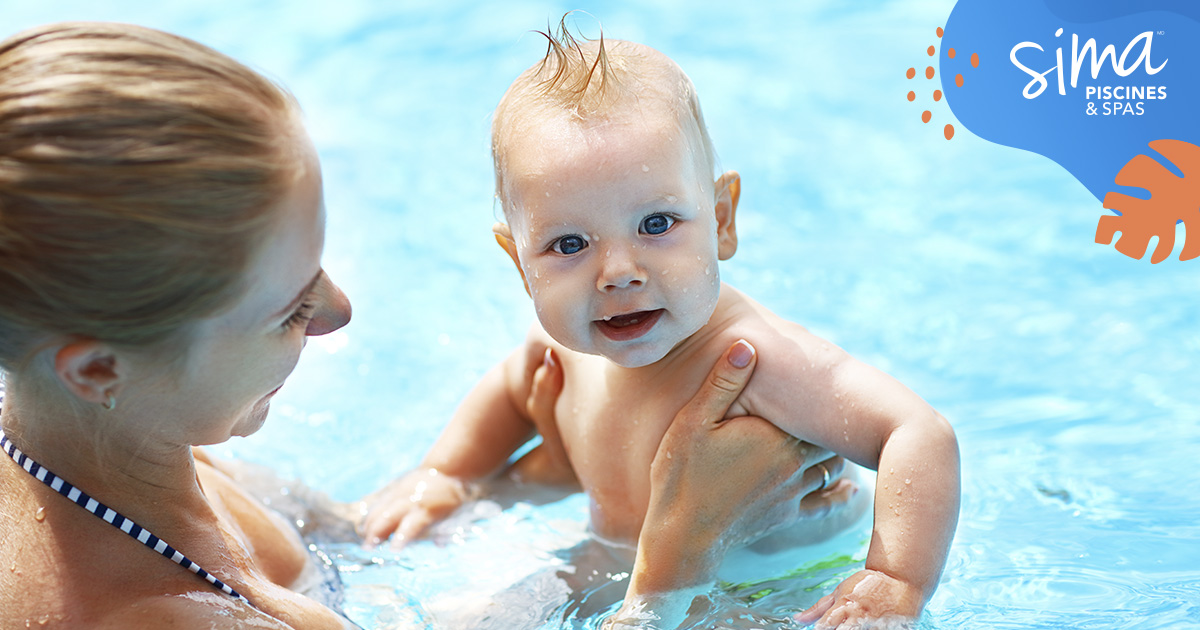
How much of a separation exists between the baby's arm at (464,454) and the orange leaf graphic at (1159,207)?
2.75 m

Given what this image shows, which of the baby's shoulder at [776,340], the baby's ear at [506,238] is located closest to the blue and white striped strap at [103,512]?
the baby's ear at [506,238]

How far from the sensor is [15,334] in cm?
167

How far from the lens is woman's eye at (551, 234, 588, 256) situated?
2264 mm

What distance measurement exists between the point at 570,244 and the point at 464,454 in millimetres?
1097

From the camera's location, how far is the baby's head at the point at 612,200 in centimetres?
220

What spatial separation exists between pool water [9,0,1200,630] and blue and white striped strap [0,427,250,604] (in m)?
0.73

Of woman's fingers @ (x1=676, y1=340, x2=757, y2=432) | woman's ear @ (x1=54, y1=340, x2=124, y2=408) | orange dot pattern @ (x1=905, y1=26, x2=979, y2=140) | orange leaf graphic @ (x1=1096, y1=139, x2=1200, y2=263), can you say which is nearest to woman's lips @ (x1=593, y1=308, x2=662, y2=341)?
woman's fingers @ (x1=676, y1=340, x2=757, y2=432)

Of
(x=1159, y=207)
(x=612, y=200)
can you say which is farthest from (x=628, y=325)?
(x=1159, y=207)

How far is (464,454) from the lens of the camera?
125 inches

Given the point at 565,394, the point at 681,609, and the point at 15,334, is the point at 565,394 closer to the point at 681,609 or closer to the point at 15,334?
the point at 681,609

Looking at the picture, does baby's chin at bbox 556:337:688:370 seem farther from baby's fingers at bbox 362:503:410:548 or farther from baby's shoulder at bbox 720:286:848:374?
baby's fingers at bbox 362:503:410:548

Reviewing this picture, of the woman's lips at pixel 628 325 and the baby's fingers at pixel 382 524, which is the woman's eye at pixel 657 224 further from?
the baby's fingers at pixel 382 524

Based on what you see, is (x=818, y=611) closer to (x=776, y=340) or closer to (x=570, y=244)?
(x=776, y=340)

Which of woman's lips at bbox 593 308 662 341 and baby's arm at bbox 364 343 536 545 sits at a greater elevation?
woman's lips at bbox 593 308 662 341
